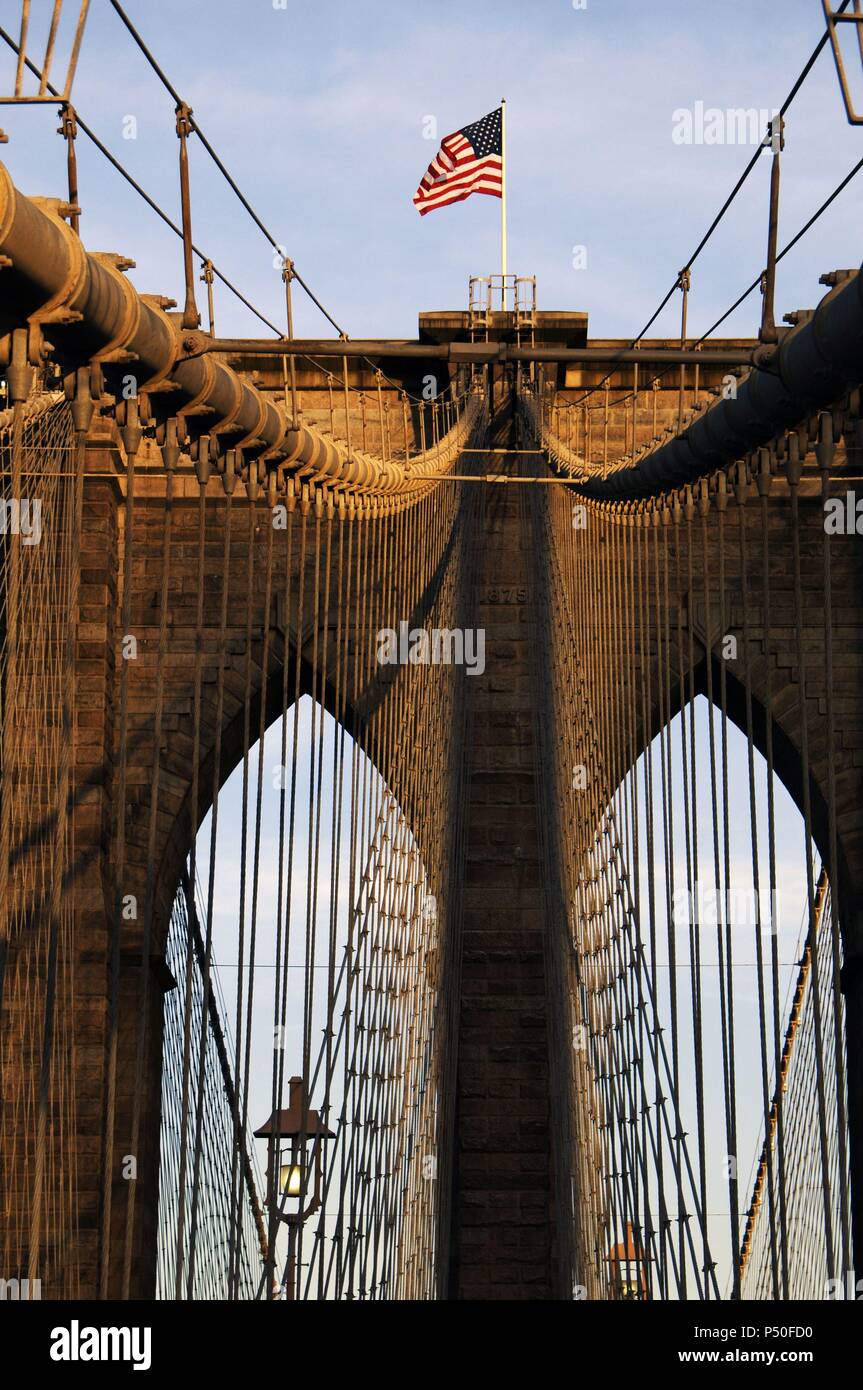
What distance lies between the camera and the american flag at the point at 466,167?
15.5 meters

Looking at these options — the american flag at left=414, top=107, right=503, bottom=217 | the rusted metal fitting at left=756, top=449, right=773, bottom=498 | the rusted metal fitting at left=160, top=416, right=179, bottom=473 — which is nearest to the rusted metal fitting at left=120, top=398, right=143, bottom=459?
the rusted metal fitting at left=160, top=416, right=179, bottom=473

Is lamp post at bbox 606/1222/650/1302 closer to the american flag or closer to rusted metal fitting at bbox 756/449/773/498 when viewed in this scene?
rusted metal fitting at bbox 756/449/773/498

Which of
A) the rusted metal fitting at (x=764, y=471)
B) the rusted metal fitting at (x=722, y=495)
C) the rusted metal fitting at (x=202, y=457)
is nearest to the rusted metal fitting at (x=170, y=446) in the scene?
the rusted metal fitting at (x=202, y=457)

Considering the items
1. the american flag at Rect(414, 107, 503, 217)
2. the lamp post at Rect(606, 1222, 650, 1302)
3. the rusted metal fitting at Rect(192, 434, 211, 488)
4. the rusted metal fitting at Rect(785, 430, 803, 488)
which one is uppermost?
the american flag at Rect(414, 107, 503, 217)

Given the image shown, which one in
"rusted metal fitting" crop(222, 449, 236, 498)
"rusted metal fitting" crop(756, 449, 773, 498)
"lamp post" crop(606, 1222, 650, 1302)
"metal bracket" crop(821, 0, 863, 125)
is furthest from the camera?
"lamp post" crop(606, 1222, 650, 1302)

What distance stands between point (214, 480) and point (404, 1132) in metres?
6.63

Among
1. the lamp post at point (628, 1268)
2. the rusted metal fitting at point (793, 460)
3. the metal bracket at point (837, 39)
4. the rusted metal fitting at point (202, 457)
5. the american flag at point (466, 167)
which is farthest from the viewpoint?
the american flag at point (466, 167)

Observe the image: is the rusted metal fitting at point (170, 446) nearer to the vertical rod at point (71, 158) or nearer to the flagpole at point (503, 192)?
the vertical rod at point (71, 158)

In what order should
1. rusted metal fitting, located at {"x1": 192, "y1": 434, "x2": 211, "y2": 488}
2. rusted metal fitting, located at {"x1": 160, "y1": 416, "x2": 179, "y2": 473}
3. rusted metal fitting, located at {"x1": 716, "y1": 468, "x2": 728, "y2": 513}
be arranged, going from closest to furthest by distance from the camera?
rusted metal fitting, located at {"x1": 160, "y1": 416, "x2": 179, "y2": 473}, rusted metal fitting, located at {"x1": 192, "y1": 434, "x2": 211, "y2": 488}, rusted metal fitting, located at {"x1": 716, "y1": 468, "x2": 728, "y2": 513}

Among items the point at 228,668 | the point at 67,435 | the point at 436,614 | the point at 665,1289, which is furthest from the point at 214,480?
the point at 665,1289

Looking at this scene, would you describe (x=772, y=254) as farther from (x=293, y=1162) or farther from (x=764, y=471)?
(x=293, y=1162)

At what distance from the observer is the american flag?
15.5 m

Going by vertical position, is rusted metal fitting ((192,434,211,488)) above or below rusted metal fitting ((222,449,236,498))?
below

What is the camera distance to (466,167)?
51.1 ft
